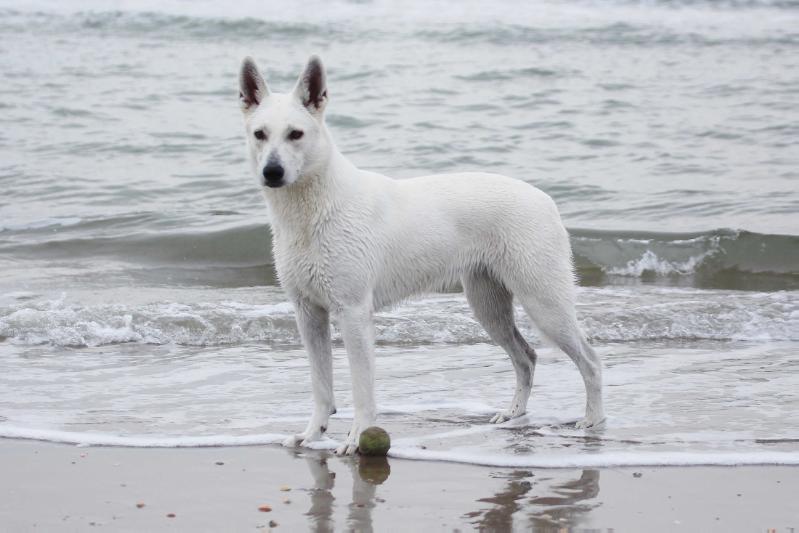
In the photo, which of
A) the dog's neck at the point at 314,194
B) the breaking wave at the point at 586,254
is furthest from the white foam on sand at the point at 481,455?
the breaking wave at the point at 586,254

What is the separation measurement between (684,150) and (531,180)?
2.73m

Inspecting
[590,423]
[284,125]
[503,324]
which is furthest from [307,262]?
[590,423]

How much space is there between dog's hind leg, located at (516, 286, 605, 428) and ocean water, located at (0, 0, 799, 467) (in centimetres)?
21

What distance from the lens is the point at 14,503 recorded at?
524 centimetres

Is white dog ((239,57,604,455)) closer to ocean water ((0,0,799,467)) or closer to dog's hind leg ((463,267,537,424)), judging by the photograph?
dog's hind leg ((463,267,537,424))

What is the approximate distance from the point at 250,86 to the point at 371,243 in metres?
1.04

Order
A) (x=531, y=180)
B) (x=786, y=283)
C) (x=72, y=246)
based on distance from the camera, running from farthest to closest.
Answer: (x=531, y=180)
(x=72, y=246)
(x=786, y=283)

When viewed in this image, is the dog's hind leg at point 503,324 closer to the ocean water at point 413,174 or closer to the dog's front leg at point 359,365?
the ocean water at point 413,174

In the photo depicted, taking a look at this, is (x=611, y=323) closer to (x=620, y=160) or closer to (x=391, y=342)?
(x=391, y=342)

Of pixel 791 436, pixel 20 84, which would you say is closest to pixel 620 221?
pixel 791 436

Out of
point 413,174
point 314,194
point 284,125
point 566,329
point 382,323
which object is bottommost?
point 382,323

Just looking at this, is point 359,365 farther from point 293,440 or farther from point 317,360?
point 293,440

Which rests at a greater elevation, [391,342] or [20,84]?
[20,84]

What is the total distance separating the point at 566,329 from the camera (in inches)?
261
